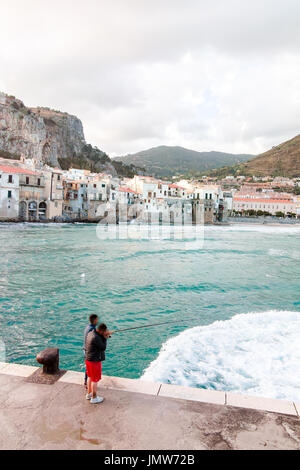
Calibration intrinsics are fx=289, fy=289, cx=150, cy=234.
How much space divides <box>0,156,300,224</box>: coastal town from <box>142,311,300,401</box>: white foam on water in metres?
41.1

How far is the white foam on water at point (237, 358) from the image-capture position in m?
4.68

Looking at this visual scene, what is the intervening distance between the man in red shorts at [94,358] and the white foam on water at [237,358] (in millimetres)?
1939

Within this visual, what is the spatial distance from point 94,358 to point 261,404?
186cm

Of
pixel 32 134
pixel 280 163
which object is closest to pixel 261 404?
pixel 32 134

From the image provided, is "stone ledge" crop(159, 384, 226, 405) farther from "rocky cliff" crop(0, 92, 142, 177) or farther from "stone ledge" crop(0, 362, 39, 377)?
"rocky cliff" crop(0, 92, 142, 177)

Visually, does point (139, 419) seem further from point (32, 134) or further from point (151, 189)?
point (32, 134)

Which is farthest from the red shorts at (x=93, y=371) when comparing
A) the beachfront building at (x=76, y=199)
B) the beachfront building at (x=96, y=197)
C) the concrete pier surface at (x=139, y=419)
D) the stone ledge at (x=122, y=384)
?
the beachfront building at (x=96, y=197)

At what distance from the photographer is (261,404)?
308 cm

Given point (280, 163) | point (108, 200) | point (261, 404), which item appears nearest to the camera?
point (261, 404)

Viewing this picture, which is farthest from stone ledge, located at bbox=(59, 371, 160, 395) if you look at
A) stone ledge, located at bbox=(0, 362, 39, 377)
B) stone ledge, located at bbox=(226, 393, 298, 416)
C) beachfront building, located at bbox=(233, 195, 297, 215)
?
beachfront building, located at bbox=(233, 195, 297, 215)

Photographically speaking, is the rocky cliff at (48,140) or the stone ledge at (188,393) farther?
the rocky cliff at (48,140)

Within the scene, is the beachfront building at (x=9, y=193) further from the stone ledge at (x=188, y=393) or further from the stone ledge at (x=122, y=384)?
the stone ledge at (x=122, y=384)
